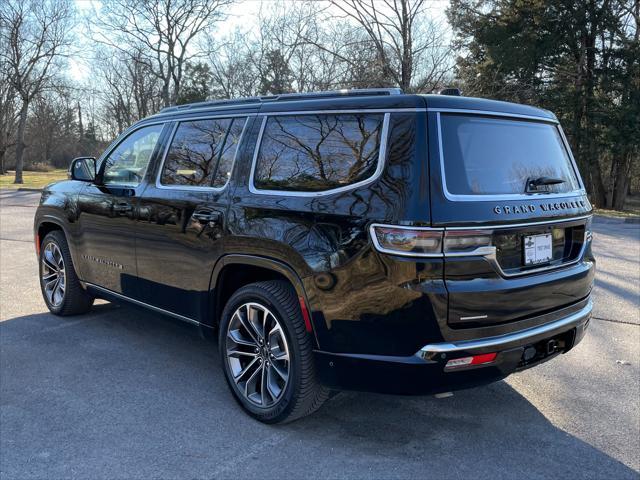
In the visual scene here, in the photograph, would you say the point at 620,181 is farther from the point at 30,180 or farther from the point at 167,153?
the point at 30,180

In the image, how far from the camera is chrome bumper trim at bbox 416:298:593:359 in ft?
8.40

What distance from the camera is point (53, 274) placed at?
213 inches

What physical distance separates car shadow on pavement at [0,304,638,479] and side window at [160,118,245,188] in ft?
3.51

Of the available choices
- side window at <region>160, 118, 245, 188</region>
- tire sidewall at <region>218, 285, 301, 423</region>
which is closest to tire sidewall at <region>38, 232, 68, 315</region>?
side window at <region>160, 118, 245, 188</region>

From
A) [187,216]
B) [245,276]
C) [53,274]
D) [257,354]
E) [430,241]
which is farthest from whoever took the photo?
[53,274]

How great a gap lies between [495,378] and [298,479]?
115 cm

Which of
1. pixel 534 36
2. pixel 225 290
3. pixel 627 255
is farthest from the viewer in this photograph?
pixel 534 36

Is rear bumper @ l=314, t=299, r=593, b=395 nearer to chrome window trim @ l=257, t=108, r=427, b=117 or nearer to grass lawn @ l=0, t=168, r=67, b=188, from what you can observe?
chrome window trim @ l=257, t=108, r=427, b=117

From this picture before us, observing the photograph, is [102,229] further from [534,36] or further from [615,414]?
[534,36]

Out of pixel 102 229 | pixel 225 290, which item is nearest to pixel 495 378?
pixel 225 290

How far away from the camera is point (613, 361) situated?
4.37 m

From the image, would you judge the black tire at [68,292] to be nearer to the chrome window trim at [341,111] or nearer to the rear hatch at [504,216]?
the chrome window trim at [341,111]

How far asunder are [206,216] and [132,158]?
4.66 ft

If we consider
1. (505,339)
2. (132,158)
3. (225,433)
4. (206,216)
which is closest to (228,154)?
(206,216)
